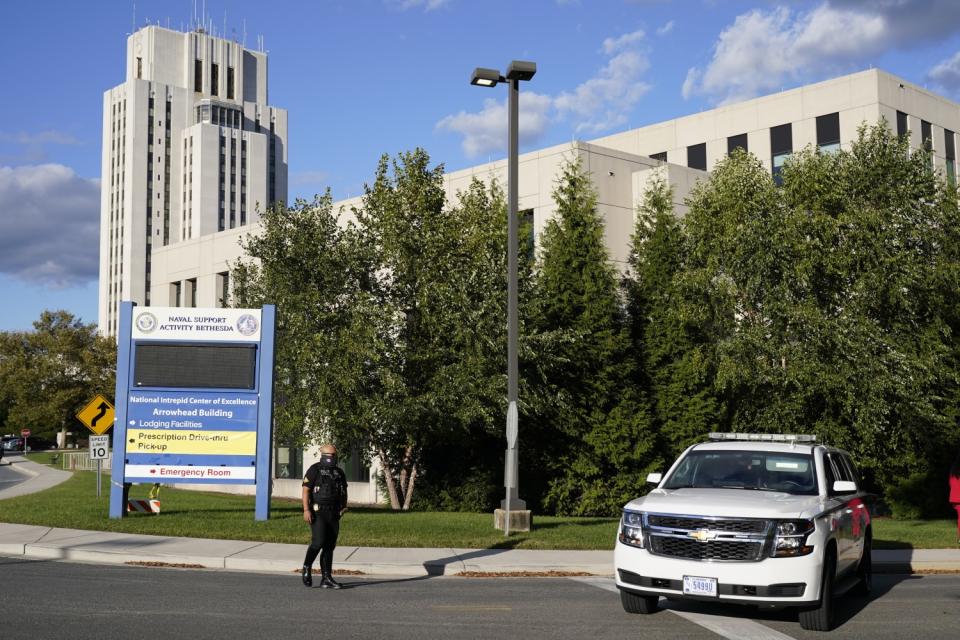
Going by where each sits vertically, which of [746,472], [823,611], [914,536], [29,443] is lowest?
[29,443]

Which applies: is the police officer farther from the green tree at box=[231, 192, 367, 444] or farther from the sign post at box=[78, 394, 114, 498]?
the sign post at box=[78, 394, 114, 498]

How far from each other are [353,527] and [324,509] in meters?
6.17

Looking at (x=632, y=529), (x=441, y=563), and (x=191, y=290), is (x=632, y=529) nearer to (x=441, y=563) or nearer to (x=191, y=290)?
(x=441, y=563)

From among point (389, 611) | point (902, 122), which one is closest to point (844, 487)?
point (389, 611)

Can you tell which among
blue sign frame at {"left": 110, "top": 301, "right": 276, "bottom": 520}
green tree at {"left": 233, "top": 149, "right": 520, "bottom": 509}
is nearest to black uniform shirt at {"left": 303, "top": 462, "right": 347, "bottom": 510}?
blue sign frame at {"left": 110, "top": 301, "right": 276, "bottom": 520}

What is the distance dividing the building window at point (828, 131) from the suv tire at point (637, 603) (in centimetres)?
3964

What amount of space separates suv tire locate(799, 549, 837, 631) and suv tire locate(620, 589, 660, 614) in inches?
56.3

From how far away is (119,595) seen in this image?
1093 cm

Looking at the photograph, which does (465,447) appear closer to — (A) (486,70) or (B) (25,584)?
(A) (486,70)

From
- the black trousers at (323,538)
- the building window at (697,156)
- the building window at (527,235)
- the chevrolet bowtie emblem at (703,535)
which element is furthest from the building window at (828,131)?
the chevrolet bowtie emblem at (703,535)

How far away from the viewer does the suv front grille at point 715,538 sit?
9.08 metres

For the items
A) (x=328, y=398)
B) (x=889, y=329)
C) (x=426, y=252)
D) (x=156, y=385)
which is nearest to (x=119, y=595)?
(x=156, y=385)

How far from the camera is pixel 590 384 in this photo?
26.5 m

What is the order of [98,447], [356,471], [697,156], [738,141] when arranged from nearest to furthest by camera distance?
[98,447], [356,471], [738,141], [697,156]
